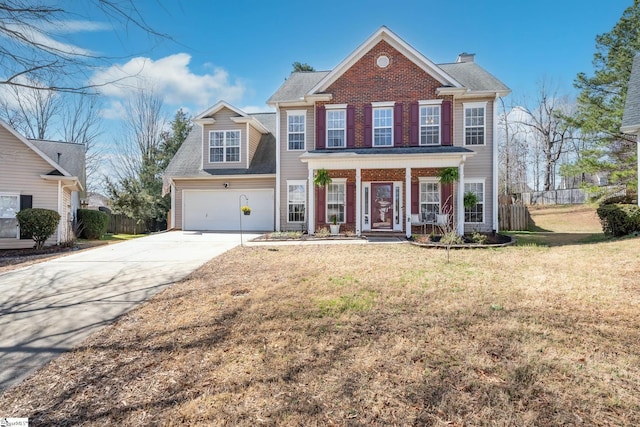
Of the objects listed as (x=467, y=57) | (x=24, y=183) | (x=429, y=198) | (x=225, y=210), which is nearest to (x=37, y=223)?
(x=24, y=183)

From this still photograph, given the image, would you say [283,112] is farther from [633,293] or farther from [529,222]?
[529,222]

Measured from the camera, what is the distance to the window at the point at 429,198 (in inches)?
545

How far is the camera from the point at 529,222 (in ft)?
56.3

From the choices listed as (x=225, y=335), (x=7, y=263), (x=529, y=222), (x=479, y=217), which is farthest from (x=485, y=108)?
(x=7, y=263)

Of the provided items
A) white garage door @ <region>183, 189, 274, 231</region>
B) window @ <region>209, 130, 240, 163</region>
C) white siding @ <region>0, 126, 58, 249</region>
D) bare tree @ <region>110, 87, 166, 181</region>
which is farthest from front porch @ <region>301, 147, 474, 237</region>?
bare tree @ <region>110, 87, 166, 181</region>

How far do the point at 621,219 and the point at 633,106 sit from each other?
16.7ft

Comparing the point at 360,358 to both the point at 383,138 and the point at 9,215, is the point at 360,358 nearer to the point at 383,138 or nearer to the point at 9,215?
the point at 383,138

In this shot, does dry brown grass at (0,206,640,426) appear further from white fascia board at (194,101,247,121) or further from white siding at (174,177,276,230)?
white fascia board at (194,101,247,121)

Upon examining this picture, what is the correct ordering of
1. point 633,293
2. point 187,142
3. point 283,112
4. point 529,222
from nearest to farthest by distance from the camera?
point 633,293, point 283,112, point 529,222, point 187,142

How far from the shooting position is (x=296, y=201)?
48.4ft

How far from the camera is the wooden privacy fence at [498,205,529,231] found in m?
17.1

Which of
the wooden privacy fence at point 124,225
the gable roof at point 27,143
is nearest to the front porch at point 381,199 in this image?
the gable roof at point 27,143

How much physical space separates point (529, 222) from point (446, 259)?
40.5 ft

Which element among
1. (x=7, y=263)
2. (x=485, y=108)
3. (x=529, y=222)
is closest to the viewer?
(x=7, y=263)
